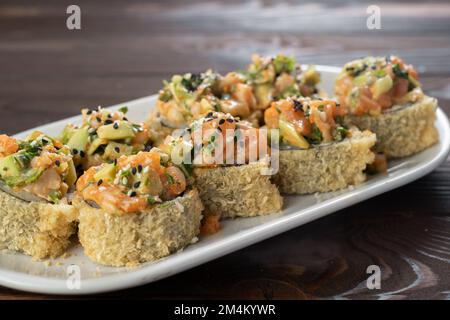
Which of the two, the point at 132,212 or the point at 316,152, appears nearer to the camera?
the point at 132,212

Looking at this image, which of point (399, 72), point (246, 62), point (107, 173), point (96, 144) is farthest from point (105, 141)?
point (246, 62)

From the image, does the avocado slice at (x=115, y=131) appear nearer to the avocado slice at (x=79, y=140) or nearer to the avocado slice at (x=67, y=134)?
the avocado slice at (x=79, y=140)

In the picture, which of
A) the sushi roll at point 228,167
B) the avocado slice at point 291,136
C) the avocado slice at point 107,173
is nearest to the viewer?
the avocado slice at point 107,173

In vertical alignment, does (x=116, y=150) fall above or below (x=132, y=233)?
above

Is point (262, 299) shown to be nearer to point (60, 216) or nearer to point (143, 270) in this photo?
point (143, 270)

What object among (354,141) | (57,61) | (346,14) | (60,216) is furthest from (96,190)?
(346,14)

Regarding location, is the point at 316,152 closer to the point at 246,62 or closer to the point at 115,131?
the point at 115,131

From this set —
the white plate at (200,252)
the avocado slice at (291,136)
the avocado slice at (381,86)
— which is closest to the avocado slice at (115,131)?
the white plate at (200,252)
